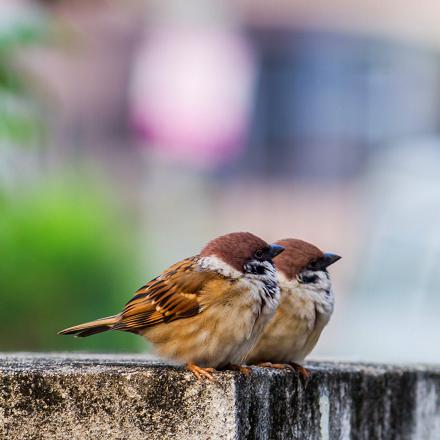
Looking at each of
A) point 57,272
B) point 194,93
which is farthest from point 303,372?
point 194,93

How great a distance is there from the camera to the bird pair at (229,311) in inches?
144

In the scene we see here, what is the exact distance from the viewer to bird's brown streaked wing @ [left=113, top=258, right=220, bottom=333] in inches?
149

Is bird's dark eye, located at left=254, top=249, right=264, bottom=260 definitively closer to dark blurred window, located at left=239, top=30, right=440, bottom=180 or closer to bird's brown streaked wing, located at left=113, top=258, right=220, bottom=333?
bird's brown streaked wing, located at left=113, top=258, right=220, bottom=333

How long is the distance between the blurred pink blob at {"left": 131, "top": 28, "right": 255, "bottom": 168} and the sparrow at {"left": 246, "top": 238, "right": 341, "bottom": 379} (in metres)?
10.8

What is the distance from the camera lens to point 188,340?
3.69 meters

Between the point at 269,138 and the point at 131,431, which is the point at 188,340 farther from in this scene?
the point at 269,138

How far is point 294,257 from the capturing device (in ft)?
14.6

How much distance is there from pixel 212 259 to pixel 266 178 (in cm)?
1460

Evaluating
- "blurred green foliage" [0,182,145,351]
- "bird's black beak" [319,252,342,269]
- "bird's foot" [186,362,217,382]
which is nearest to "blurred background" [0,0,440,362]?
"blurred green foliage" [0,182,145,351]

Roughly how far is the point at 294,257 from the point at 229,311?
31.5 inches

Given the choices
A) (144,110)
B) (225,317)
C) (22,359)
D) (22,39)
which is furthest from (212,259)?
(144,110)

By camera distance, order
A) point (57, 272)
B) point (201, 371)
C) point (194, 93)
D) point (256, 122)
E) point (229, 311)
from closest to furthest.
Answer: point (201, 371) < point (229, 311) < point (57, 272) < point (194, 93) < point (256, 122)

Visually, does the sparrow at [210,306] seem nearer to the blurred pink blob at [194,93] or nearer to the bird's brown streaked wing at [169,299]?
the bird's brown streaked wing at [169,299]

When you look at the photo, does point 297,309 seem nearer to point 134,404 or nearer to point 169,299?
point 169,299
